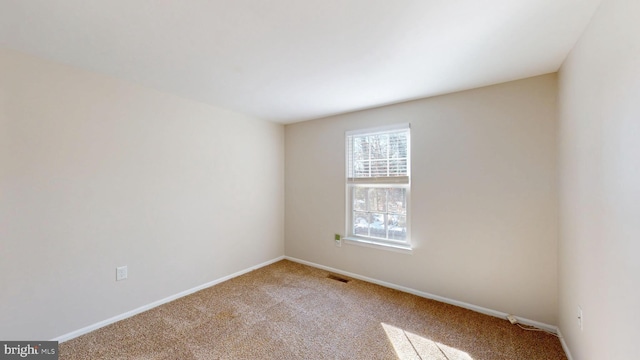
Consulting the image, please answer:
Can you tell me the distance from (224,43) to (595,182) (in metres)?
2.41

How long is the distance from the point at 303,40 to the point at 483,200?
217cm

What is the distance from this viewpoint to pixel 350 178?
3.41m

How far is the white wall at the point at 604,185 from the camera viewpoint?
42.2 inches

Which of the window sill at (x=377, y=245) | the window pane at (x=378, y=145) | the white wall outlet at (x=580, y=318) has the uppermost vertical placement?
the window pane at (x=378, y=145)

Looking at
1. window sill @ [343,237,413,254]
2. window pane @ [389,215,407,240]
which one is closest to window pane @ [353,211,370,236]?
window sill @ [343,237,413,254]

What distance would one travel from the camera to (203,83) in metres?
2.41

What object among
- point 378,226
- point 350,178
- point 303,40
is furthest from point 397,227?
point 303,40

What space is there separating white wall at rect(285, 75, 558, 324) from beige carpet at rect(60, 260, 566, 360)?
0.27 m

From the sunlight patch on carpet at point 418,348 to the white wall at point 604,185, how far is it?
2.46 ft

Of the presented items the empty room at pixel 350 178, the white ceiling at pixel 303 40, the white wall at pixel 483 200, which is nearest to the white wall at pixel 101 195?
the empty room at pixel 350 178

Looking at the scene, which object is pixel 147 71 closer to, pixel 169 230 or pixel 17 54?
pixel 17 54

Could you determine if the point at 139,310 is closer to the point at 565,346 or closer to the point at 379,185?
the point at 379,185

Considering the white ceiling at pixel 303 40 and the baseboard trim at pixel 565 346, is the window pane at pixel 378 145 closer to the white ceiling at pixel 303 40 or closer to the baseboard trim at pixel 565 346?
the white ceiling at pixel 303 40

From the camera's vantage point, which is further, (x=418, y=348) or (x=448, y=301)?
(x=448, y=301)
